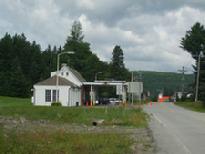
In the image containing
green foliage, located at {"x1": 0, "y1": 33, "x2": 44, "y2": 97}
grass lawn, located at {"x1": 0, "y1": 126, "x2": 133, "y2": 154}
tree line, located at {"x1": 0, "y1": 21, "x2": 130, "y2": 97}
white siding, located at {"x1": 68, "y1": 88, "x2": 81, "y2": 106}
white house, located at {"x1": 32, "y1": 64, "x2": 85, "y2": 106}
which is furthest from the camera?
tree line, located at {"x1": 0, "y1": 21, "x2": 130, "y2": 97}

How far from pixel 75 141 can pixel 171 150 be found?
10.9 feet

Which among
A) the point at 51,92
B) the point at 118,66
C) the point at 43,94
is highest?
the point at 118,66

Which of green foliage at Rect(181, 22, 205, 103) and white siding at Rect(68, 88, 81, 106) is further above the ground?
green foliage at Rect(181, 22, 205, 103)

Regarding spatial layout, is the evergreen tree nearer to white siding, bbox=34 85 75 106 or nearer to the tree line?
the tree line

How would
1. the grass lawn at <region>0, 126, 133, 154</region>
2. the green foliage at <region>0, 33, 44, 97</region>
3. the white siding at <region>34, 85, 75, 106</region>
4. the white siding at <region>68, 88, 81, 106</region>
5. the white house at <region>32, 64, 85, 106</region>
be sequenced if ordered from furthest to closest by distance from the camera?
1. the green foliage at <region>0, 33, 44, 97</region>
2. the white siding at <region>68, 88, 81, 106</region>
3. the white siding at <region>34, 85, 75, 106</region>
4. the white house at <region>32, 64, 85, 106</region>
5. the grass lawn at <region>0, 126, 133, 154</region>

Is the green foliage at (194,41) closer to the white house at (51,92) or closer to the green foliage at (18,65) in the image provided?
the green foliage at (18,65)

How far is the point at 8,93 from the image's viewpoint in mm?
123875

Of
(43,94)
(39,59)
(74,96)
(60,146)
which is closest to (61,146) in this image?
(60,146)

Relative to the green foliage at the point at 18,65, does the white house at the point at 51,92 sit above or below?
below

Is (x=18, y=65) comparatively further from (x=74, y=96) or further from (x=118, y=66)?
(x=74, y=96)

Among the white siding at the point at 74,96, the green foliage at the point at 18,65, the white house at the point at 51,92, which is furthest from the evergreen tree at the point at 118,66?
the white house at the point at 51,92

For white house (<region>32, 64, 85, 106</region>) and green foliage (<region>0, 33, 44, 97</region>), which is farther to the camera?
green foliage (<region>0, 33, 44, 97</region>)

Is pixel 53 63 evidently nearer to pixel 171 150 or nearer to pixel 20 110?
pixel 20 110

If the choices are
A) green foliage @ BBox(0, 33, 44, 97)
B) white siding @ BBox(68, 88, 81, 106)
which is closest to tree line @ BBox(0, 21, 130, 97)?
green foliage @ BBox(0, 33, 44, 97)
